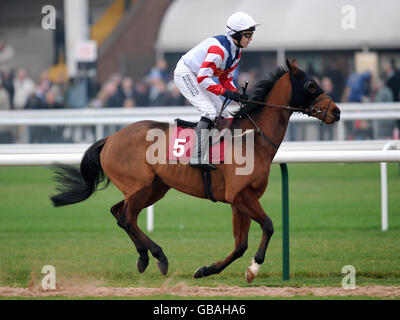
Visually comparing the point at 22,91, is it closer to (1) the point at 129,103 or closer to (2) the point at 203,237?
(1) the point at 129,103

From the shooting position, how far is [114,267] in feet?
22.5

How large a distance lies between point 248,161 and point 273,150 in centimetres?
21

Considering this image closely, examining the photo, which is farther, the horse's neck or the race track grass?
the race track grass

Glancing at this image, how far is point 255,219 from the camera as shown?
5934 millimetres

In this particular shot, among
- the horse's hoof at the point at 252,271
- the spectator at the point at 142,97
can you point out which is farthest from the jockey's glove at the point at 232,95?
the spectator at the point at 142,97

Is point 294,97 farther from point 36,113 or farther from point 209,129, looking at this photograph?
point 36,113

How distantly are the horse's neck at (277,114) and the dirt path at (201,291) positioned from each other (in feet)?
3.46

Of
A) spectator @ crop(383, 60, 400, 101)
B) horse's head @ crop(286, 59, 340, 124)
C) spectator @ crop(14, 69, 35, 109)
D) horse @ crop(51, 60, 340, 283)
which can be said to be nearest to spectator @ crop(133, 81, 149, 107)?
spectator @ crop(14, 69, 35, 109)

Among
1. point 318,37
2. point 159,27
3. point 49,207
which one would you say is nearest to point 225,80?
point 49,207

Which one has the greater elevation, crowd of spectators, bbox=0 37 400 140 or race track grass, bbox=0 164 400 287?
crowd of spectators, bbox=0 37 400 140

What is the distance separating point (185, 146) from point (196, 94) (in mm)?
403

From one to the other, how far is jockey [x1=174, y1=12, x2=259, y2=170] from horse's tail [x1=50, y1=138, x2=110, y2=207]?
2.81ft

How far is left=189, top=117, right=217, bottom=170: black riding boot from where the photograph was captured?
6.05 m

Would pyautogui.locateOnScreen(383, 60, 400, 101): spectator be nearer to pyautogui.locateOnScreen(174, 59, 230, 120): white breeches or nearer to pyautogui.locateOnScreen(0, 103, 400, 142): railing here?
pyautogui.locateOnScreen(0, 103, 400, 142): railing
